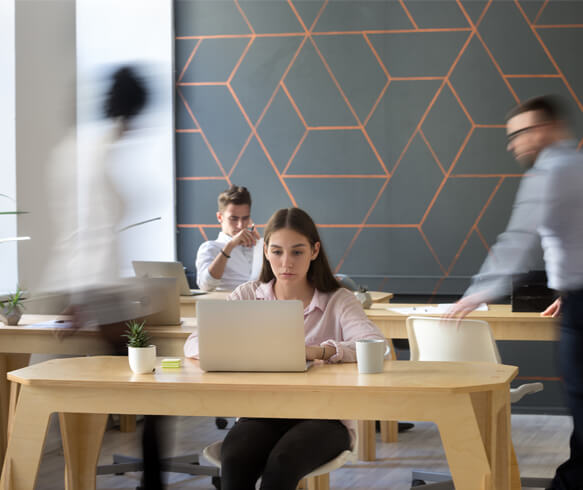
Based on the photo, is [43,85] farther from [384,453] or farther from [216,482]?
[384,453]

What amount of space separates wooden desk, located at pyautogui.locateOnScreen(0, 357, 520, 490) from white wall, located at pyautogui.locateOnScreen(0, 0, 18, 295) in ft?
6.80

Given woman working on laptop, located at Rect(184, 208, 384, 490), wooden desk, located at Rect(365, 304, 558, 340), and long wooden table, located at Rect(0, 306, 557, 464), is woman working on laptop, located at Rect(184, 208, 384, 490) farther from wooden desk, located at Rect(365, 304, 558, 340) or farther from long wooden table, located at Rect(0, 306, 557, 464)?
wooden desk, located at Rect(365, 304, 558, 340)

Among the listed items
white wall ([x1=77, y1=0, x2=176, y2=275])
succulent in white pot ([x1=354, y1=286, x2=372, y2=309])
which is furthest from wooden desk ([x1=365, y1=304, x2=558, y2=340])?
white wall ([x1=77, y1=0, x2=176, y2=275])

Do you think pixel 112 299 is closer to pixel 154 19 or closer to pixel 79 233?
pixel 79 233

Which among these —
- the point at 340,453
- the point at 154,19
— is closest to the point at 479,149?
the point at 154,19

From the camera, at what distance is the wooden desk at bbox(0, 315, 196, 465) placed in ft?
10.8

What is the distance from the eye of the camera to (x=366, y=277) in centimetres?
565

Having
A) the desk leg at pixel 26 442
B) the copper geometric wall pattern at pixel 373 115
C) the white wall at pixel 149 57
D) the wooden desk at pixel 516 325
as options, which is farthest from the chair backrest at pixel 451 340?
the white wall at pixel 149 57

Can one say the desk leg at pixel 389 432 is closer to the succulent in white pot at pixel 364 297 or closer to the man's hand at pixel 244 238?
the succulent in white pot at pixel 364 297

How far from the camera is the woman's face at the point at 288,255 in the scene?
8.94 ft

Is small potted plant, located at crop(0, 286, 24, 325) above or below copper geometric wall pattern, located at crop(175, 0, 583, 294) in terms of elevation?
below

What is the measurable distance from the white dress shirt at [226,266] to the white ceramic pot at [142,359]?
2.36 meters

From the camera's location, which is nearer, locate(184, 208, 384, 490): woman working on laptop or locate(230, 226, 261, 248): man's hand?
locate(184, 208, 384, 490): woman working on laptop

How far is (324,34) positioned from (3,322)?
3174 mm
